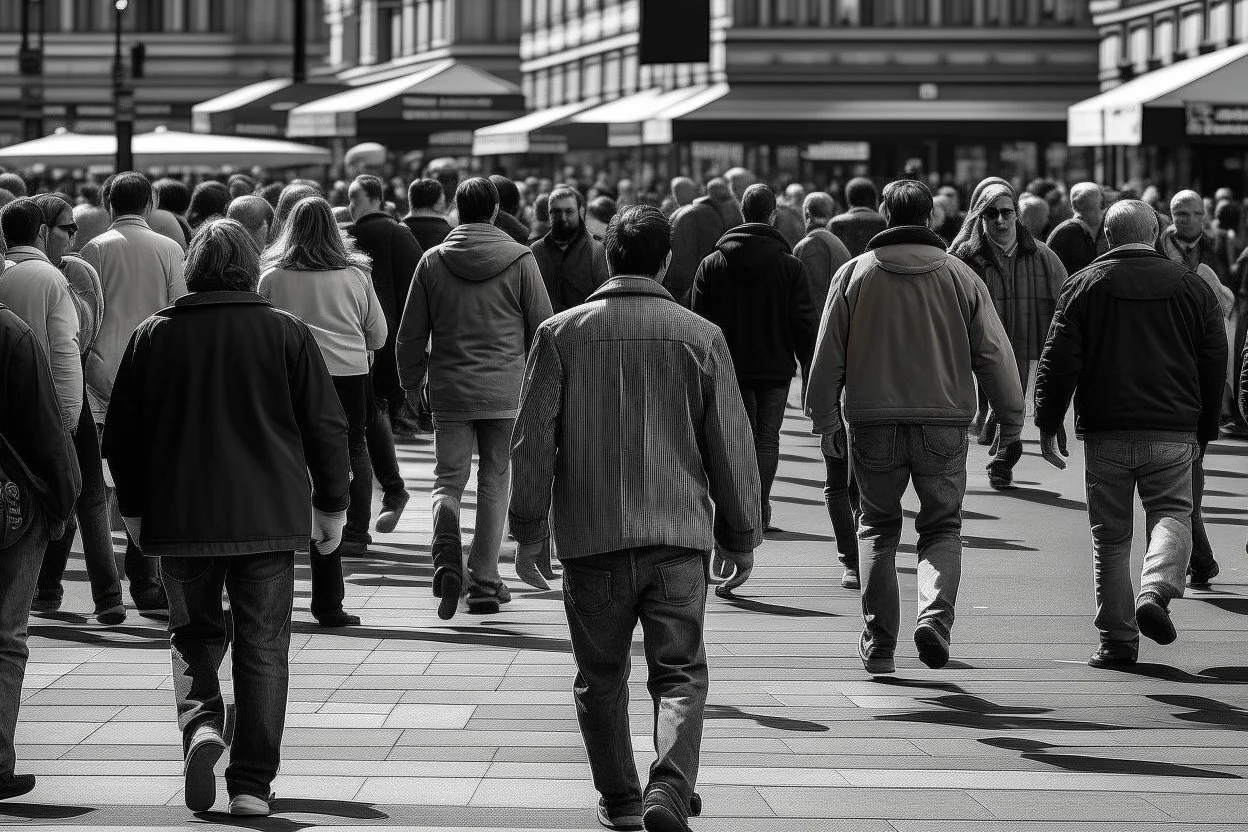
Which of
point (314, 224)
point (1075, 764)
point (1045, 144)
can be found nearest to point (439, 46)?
point (1045, 144)

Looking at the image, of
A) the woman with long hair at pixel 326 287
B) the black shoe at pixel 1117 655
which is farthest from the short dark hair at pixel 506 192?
the black shoe at pixel 1117 655

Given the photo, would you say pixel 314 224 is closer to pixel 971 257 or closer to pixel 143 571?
pixel 143 571

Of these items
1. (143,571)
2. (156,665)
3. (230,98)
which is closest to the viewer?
(156,665)

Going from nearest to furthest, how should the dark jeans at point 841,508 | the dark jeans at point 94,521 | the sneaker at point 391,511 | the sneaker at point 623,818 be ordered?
the sneaker at point 623,818, the dark jeans at point 94,521, the dark jeans at point 841,508, the sneaker at point 391,511

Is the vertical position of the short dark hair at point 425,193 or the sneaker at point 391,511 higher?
the short dark hair at point 425,193

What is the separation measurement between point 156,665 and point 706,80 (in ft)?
112

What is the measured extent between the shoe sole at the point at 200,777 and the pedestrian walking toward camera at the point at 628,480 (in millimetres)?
1110

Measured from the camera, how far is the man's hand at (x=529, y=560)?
6.32m

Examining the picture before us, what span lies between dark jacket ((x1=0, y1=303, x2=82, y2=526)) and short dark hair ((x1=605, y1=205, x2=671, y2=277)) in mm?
1865

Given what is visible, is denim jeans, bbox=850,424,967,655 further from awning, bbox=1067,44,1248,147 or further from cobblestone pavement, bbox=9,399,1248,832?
awning, bbox=1067,44,1248,147

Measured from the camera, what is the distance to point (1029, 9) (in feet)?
137

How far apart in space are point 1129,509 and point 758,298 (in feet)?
11.1

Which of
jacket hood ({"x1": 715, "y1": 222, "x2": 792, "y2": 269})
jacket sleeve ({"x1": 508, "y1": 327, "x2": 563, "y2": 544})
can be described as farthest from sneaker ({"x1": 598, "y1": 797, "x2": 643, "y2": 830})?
jacket hood ({"x1": 715, "y1": 222, "x2": 792, "y2": 269})

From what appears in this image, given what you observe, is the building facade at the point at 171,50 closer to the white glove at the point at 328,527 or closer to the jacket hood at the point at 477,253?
the jacket hood at the point at 477,253
